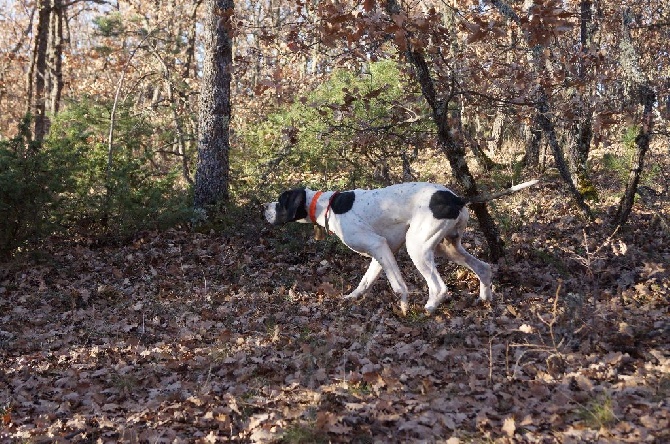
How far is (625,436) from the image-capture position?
365 centimetres

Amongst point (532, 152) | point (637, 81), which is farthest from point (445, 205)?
point (532, 152)

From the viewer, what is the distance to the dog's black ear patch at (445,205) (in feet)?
22.0

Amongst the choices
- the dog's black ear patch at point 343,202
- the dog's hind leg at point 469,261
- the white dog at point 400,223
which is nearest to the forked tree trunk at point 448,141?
the white dog at point 400,223

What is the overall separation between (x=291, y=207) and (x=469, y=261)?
214cm

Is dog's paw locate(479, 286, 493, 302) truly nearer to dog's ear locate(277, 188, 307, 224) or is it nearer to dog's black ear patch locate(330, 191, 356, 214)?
dog's black ear patch locate(330, 191, 356, 214)

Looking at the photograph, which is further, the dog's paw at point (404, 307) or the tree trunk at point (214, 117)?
the tree trunk at point (214, 117)

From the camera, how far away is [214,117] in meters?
11.9

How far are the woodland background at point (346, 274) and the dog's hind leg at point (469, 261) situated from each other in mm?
212

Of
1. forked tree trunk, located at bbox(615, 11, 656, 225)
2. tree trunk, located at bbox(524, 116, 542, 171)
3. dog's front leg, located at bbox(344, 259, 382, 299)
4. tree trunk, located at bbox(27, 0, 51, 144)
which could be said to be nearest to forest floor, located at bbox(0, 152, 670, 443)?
dog's front leg, located at bbox(344, 259, 382, 299)

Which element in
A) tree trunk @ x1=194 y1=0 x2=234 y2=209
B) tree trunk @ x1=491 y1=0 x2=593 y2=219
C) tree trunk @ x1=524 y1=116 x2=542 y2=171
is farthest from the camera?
tree trunk @ x1=524 y1=116 x2=542 y2=171

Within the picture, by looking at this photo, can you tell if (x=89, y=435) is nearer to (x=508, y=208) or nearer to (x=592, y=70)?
(x=592, y=70)

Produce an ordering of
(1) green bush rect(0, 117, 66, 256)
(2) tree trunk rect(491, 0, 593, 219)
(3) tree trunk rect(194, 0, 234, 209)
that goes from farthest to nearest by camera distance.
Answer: (3) tree trunk rect(194, 0, 234, 209), (1) green bush rect(0, 117, 66, 256), (2) tree trunk rect(491, 0, 593, 219)

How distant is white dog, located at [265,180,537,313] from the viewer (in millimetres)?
6793

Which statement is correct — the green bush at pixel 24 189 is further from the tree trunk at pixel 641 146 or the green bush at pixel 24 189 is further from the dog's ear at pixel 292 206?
the tree trunk at pixel 641 146
